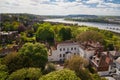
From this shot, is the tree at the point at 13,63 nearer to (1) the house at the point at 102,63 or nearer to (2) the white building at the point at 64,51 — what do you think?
(2) the white building at the point at 64,51

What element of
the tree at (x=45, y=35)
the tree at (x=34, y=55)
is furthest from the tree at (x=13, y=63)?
the tree at (x=45, y=35)

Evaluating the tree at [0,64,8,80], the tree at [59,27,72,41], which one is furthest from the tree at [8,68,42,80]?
the tree at [59,27,72,41]

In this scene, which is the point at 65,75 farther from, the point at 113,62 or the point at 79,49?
the point at 79,49

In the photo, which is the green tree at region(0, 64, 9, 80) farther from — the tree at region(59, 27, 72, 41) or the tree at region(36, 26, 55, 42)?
the tree at region(59, 27, 72, 41)

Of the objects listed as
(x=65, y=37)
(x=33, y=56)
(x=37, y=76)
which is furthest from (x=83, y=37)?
(x=37, y=76)

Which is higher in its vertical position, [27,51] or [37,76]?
[27,51]

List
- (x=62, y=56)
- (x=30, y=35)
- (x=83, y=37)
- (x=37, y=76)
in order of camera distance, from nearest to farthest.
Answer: (x=37, y=76) → (x=62, y=56) → (x=83, y=37) → (x=30, y=35)
